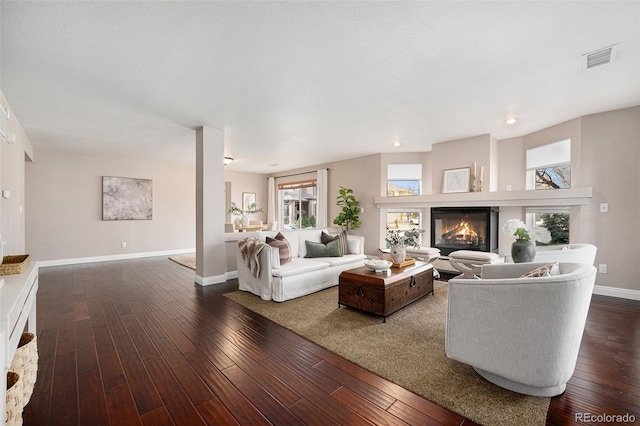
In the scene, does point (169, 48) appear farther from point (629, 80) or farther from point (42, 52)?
point (629, 80)

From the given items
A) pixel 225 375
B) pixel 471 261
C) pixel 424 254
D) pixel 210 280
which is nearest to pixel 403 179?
pixel 424 254

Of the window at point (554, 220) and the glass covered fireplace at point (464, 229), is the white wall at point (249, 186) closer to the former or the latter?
the glass covered fireplace at point (464, 229)

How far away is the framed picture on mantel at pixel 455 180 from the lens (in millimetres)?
5180

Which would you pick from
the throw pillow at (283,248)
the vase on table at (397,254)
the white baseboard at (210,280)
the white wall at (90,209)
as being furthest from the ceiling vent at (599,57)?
the white wall at (90,209)

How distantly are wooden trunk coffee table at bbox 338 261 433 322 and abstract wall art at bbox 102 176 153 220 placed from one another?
20.3 feet

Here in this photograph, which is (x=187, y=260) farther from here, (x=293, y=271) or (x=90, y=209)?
(x=293, y=271)

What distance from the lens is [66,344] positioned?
96.3 inches

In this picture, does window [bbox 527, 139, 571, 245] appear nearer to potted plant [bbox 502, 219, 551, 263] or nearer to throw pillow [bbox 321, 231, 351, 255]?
potted plant [bbox 502, 219, 551, 263]

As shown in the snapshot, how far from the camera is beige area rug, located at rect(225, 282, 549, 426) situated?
5.41ft

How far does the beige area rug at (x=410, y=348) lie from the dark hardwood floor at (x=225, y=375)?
111 mm

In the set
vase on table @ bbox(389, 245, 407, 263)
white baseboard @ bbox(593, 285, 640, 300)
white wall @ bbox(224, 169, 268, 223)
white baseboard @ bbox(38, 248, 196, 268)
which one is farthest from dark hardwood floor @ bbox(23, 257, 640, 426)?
white wall @ bbox(224, 169, 268, 223)

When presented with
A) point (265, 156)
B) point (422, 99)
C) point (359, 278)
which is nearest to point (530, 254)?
point (359, 278)

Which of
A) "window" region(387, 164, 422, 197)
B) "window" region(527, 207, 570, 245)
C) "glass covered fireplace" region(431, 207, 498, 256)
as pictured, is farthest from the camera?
"window" region(387, 164, 422, 197)

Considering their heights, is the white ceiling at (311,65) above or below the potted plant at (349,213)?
above
